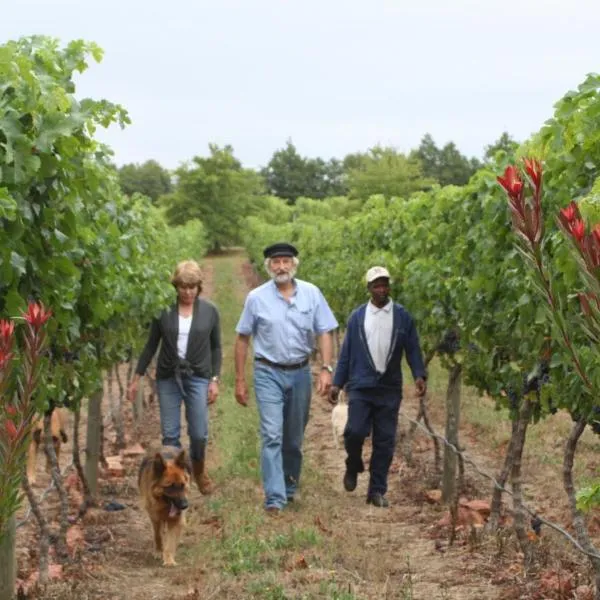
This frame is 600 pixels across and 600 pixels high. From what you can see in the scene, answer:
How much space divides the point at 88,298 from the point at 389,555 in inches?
106

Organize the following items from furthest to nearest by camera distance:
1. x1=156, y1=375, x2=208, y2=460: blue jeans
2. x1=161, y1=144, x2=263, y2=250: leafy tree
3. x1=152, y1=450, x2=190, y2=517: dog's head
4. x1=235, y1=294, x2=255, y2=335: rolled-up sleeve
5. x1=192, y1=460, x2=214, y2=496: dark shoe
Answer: x1=161, y1=144, x2=263, y2=250: leafy tree, x1=192, y1=460, x2=214, y2=496: dark shoe, x1=156, y1=375, x2=208, y2=460: blue jeans, x1=235, y1=294, x2=255, y2=335: rolled-up sleeve, x1=152, y1=450, x2=190, y2=517: dog's head

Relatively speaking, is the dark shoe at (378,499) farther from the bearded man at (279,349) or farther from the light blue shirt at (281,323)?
the light blue shirt at (281,323)

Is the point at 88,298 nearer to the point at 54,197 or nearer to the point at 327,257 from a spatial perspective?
the point at 54,197

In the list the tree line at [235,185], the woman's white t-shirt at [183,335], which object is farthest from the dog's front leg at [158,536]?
the tree line at [235,185]

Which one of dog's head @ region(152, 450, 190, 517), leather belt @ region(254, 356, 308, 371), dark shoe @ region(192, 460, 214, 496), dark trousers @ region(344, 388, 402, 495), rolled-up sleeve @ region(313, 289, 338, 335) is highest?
rolled-up sleeve @ region(313, 289, 338, 335)

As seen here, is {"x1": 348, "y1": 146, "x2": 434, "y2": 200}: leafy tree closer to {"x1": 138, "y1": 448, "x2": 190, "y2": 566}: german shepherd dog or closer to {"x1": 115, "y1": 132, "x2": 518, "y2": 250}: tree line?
{"x1": 115, "y1": 132, "x2": 518, "y2": 250}: tree line

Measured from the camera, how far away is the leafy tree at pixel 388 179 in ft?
285

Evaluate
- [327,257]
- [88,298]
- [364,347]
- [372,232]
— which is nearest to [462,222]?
[364,347]

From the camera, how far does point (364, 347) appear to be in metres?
8.97

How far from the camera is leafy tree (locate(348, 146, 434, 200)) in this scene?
285ft

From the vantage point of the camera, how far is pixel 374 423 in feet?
30.1

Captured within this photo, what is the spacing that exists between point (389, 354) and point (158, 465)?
7.37 ft

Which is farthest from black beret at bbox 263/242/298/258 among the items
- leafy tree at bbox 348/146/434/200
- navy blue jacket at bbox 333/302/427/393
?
leafy tree at bbox 348/146/434/200

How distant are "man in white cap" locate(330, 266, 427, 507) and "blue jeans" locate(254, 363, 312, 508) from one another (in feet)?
1.04
